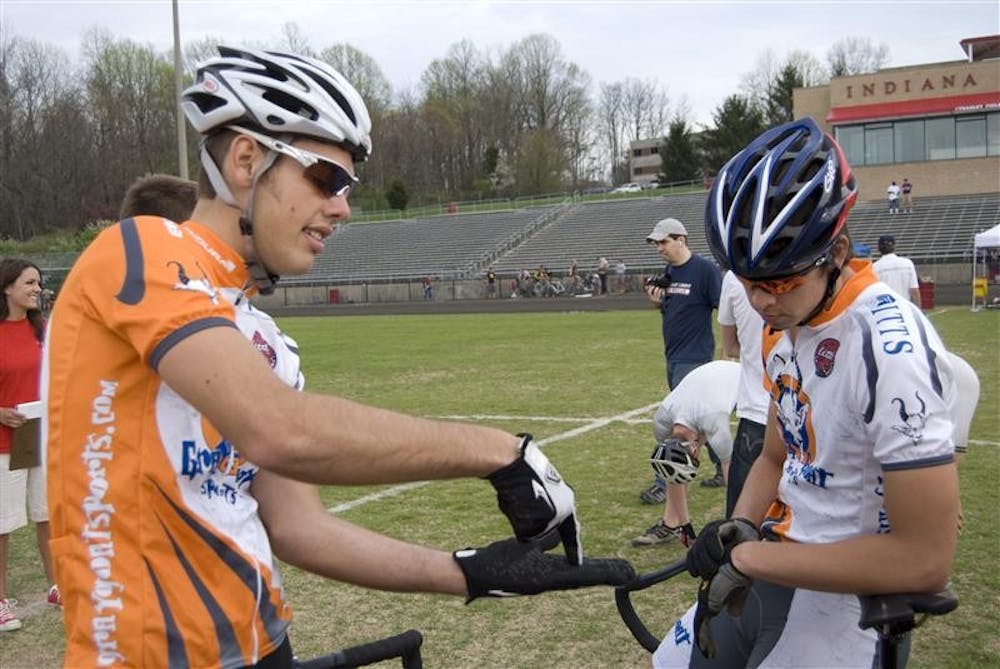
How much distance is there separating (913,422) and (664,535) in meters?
5.33

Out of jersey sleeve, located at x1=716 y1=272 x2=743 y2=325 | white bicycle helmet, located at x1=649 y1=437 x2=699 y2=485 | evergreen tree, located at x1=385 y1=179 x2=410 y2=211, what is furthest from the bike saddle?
evergreen tree, located at x1=385 y1=179 x2=410 y2=211

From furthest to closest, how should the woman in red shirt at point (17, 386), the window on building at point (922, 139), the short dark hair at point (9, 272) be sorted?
1. the window on building at point (922, 139)
2. the short dark hair at point (9, 272)
3. the woman in red shirt at point (17, 386)

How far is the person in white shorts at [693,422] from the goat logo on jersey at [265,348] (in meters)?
5.11

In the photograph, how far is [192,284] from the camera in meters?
1.90

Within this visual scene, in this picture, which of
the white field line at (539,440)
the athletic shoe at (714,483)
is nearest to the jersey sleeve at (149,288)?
the white field line at (539,440)

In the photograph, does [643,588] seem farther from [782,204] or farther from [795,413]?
[782,204]

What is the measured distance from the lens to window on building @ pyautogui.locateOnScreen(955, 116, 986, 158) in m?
48.4

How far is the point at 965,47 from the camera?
52.7m

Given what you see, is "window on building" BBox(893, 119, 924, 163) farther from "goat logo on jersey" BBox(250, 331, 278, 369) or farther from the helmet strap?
"goat logo on jersey" BBox(250, 331, 278, 369)

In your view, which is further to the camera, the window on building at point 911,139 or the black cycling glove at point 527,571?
the window on building at point 911,139

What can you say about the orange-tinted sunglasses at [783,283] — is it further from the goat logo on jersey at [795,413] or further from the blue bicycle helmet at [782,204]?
the goat logo on jersey at [795,413]

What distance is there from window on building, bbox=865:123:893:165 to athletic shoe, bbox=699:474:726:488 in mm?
46520

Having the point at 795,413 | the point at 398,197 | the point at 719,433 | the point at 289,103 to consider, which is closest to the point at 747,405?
the point at 719,433

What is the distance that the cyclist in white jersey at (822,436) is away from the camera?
7.54 feet
